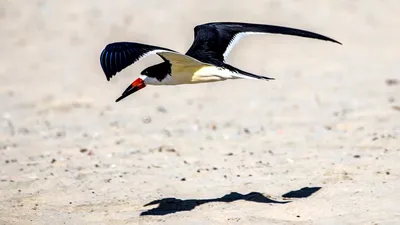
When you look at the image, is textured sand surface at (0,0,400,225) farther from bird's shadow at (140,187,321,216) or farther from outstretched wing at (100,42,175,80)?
outstretched wing at (100,42,175,80)

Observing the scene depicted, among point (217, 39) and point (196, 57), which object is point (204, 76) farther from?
point (217, 39)

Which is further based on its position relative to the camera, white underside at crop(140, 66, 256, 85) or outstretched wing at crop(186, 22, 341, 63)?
outstretched wing at crop(186, 22, 341, 63)

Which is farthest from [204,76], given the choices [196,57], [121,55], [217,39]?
[121,55]

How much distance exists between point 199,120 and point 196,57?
2722 mm

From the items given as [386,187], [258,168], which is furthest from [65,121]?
[386,187]

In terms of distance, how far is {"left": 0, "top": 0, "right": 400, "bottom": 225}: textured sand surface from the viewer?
6.92m

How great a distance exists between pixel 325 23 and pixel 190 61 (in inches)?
270

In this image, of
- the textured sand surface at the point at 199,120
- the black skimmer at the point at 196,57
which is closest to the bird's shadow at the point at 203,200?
the textured sand surface at the point at 199,120

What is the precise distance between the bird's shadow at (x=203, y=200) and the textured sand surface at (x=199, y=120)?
0.03 m

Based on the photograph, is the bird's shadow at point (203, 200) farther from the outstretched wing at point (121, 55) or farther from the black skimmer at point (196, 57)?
the outstretched wing at point (121, 55)

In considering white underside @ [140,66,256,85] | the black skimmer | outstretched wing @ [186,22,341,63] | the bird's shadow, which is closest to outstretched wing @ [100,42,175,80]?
the black skimmer

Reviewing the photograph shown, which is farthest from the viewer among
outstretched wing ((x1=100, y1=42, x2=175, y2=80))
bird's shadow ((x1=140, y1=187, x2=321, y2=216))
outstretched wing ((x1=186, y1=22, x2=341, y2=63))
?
outstretched wing ((x1=186, y1=22, x2=341, y2=63))

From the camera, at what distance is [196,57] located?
7.32m

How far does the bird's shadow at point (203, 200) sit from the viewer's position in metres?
6.75
